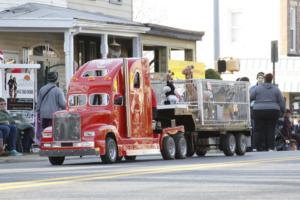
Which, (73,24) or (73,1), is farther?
(73,1)

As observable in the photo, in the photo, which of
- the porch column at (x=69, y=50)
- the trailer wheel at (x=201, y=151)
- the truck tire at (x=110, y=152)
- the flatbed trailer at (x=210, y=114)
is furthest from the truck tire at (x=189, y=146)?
the porch column at (x=69, y=50)

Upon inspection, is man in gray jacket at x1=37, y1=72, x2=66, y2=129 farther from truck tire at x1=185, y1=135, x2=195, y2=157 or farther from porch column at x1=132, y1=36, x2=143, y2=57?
porch column at x1=132, y1=36, x2=143, y2=57

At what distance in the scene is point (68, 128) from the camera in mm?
20375

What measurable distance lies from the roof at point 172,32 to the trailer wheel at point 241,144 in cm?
1113

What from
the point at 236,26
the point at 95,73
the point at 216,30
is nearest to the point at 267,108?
the point at 95,73

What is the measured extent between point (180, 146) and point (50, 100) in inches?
148

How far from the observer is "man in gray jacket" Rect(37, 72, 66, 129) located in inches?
952

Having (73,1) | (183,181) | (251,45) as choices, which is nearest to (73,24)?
(73,1)

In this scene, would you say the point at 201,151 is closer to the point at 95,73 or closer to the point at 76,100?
the point at 95,73

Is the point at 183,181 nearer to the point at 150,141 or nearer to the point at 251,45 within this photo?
the point at 150,141

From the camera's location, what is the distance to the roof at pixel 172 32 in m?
36.2

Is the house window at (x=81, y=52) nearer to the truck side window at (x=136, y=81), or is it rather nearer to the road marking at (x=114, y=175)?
the truck side window at (x=136, y=81)

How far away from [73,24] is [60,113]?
10094 mm

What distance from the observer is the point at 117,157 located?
2073cm
